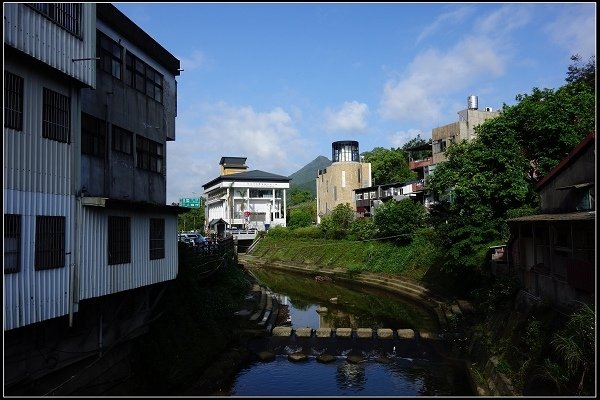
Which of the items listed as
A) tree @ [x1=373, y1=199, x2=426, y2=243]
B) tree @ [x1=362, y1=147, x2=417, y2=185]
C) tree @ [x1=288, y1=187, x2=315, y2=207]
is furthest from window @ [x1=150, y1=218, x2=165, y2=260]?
tree @ [x1=288, y1=187, x2=315, y2=207]

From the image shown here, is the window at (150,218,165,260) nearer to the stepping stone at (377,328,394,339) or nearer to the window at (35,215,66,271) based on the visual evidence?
the window at (35,215,66,271)

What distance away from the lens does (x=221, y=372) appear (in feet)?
64.4

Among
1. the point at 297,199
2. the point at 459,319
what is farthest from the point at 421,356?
the point at 297,199

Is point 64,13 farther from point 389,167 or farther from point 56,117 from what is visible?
point 389,167

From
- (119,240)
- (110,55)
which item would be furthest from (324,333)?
(110,55)

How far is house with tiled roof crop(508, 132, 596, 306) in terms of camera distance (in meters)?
15.1

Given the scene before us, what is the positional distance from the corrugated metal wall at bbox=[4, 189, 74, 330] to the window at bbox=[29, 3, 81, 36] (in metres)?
4.76

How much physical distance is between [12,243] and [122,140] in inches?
269

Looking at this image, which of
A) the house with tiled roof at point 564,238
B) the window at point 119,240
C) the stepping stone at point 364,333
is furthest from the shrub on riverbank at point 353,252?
the window at point 119,240

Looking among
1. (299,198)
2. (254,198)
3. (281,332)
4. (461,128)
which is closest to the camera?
(281,332)

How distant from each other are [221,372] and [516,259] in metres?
14.9

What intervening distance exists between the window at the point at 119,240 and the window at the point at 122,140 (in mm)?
2851

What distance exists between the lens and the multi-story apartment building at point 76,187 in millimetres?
11664

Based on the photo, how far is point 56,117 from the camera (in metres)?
13.1
